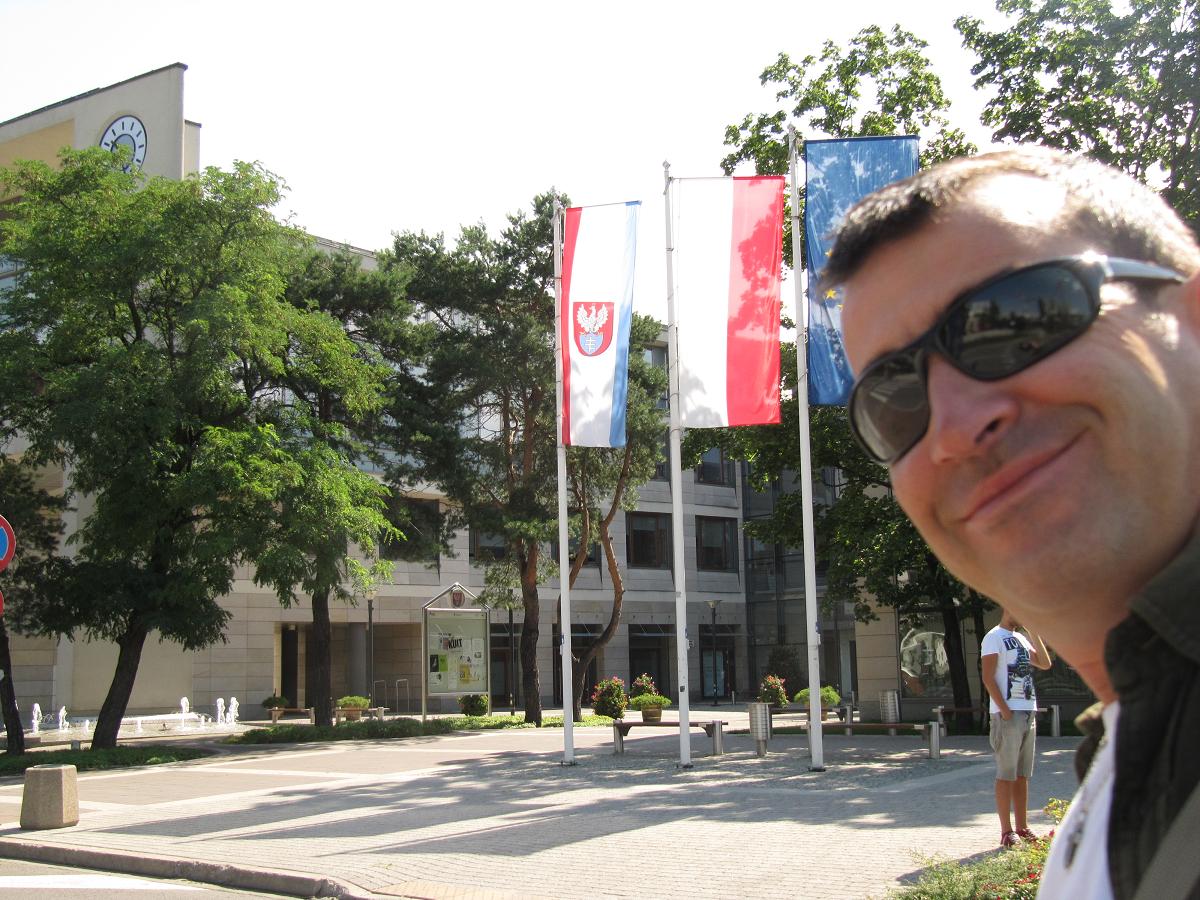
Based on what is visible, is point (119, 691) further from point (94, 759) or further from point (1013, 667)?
point (1013, 667)

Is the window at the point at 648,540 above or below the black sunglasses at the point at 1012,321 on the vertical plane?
above

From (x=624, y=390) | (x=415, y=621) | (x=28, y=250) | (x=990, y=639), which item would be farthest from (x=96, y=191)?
(x=415, y=621)

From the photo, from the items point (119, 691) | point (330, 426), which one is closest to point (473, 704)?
point (119, 691)

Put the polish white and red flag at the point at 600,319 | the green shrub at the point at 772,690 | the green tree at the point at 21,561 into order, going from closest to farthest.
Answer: the polish white and red flag at the point at 600,319 → the green tree at the point at 21,561 → the green shrub at the point at 772,690

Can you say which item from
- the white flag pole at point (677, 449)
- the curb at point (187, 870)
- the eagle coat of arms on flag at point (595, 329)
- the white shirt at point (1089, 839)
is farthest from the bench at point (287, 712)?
the white shirt at point (1089, 839)

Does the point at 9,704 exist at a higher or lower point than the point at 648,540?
lower

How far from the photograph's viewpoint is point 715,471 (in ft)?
181

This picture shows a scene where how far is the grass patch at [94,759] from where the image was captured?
21.5 metres

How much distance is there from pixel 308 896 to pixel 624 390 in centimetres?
1002

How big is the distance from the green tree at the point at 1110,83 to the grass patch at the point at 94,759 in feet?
67.7

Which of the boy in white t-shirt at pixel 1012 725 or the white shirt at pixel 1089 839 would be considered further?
the boy in white t-shirt at pixel 1012 725

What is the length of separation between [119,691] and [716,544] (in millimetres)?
34083

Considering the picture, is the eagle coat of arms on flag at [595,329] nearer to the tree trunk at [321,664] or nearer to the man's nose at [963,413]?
the tree trunk at [321,664]

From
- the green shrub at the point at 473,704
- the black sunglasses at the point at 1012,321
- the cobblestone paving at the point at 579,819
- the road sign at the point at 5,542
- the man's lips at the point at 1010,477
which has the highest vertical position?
the road sign at the point at 5,542
